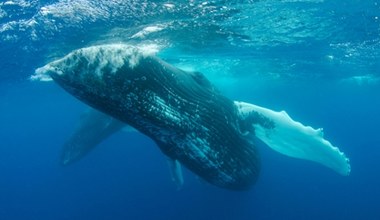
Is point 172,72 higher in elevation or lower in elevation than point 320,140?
higher

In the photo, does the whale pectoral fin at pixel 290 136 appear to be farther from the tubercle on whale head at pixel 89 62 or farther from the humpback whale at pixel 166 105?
the tubercle on whale head at pixel 89 62

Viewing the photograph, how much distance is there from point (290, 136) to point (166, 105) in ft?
17.0

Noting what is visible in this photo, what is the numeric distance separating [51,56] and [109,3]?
9.66 m

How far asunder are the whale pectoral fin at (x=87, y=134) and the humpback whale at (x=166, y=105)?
12.3 m

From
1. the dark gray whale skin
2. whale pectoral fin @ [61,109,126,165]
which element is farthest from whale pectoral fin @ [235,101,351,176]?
whale pectoral fin @ [61,109,126,165]

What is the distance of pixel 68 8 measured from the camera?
11.5m

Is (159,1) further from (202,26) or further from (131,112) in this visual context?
(131,112)

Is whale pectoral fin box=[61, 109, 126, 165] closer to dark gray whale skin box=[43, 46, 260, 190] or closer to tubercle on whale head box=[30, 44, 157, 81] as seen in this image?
dark gray whale skin box=[43, 46, 260, 190]

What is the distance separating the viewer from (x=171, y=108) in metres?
3.94

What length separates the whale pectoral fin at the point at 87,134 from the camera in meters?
17.3

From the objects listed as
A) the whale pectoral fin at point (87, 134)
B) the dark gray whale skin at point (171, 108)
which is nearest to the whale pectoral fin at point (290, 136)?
the dark gray whale skin at point (171, 108)

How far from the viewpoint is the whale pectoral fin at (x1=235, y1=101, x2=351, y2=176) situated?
7383mm

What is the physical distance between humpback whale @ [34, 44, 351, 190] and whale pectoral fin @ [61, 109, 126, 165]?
12.3m

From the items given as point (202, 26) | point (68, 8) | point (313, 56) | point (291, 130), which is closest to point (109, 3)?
point (68, 8)
